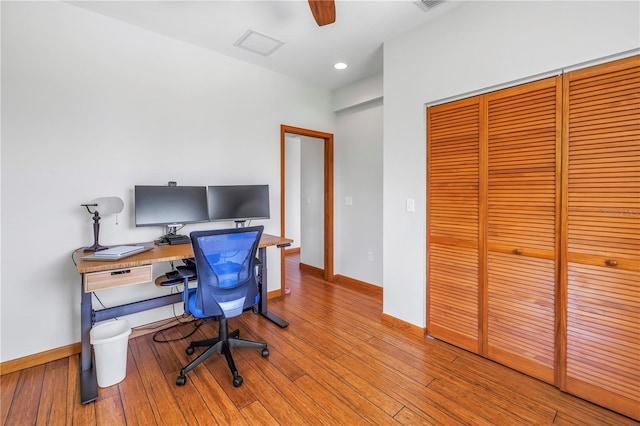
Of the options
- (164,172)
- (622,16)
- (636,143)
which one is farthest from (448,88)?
(164,172)

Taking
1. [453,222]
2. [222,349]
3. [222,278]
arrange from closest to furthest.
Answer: [222,278], [222,349], [453,222]

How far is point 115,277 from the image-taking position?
1965 millimetres

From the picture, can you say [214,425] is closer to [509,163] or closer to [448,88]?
[509,163]

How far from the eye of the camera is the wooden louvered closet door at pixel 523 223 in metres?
1.93

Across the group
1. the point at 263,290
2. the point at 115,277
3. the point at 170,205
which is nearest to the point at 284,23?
the point at 170,205

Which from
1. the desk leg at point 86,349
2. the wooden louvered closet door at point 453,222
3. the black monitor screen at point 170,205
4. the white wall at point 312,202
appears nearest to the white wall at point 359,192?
the white wall at point 312,202

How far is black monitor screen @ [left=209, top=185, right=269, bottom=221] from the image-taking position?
9.70 feet

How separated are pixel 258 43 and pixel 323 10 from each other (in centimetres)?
145

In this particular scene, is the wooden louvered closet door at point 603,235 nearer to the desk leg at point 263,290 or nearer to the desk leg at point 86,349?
the desk leg at point 263,290

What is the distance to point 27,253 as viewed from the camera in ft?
7.21

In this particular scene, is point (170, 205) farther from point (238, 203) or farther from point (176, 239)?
point (238, 203)

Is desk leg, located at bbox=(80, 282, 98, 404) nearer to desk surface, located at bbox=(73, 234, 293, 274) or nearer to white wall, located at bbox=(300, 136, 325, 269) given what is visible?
desk surface, located at bbox=(73, 234, 293, 274)

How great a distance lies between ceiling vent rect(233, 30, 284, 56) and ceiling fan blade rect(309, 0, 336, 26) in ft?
3.89

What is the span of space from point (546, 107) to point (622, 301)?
49.6 inches
